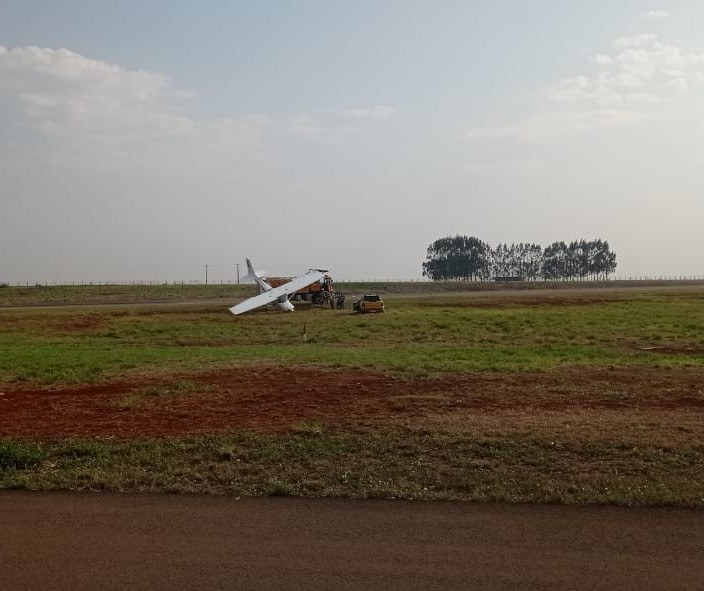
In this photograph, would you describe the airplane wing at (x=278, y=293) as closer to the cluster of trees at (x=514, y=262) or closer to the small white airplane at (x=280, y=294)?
the small white airplane at (x=280, y=294)

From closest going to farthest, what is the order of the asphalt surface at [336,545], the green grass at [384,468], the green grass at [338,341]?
the asphalt surface at [336,545] → the green grass at [384,468] → the green grass at [338,341]

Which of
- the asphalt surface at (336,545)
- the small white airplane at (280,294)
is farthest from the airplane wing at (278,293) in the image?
the asphalt surface at (336,545)

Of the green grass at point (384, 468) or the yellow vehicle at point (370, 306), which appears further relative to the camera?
the yellow vehicle at point (370, 306)

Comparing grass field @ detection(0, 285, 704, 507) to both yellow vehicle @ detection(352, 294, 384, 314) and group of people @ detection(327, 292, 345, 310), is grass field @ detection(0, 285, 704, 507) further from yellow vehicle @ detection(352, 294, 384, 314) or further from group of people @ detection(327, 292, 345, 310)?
group of people @ detection(327, 292, 345, 310)

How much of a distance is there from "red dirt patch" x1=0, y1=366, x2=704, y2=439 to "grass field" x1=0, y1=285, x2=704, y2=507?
5 cm

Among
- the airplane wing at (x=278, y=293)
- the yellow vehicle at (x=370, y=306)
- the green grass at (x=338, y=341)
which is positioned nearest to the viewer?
the green grass at (x=338, y=341)

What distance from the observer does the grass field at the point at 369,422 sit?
8078 mm

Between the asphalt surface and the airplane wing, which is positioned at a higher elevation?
the airplane wing

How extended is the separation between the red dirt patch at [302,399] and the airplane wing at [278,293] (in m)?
33.2

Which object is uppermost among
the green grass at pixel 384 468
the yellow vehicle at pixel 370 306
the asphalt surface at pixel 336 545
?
the yellow vehicle at pixel 370 306

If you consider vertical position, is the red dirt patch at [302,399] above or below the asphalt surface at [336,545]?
above

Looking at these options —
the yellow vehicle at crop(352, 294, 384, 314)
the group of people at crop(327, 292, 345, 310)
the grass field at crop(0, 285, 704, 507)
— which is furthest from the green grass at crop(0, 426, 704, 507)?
the group of people at crop(327, 292, 345, 310)

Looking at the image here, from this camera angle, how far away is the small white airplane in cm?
5091

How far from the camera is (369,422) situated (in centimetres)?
1085
